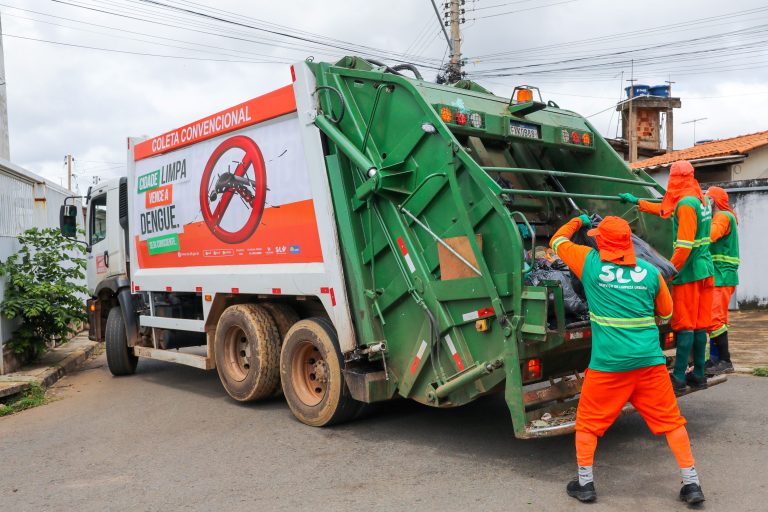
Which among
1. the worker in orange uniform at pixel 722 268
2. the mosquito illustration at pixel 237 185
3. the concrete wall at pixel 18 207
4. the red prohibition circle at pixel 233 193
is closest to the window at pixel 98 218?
the concrete wall at pixel 18 207

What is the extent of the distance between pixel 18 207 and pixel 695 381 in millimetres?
8849

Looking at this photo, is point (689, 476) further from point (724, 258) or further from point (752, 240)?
point (752, 240)

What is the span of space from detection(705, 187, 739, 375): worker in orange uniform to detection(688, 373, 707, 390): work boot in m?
0.63

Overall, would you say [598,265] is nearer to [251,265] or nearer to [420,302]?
[420,302]

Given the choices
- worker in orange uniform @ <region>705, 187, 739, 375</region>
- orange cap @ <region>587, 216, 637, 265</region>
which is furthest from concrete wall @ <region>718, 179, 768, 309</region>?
orange cap @ <region>587, 216, 637, 265</region>

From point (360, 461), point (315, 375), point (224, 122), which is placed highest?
point (224, 122)

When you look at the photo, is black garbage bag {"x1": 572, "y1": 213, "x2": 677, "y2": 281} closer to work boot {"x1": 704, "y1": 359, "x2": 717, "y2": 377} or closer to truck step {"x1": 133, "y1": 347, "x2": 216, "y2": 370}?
work boot {"x1": 704, "y1": 359, "x2": 717, "y2": 377}

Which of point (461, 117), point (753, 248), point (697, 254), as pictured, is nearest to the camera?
point (697, 254)

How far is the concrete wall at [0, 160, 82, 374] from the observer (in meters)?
8.90

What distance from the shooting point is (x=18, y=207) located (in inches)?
383

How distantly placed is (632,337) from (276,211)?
10.8 feet

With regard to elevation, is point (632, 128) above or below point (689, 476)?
above

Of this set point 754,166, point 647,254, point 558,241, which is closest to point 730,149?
point 754,166

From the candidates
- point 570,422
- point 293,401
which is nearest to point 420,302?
point 570,422
